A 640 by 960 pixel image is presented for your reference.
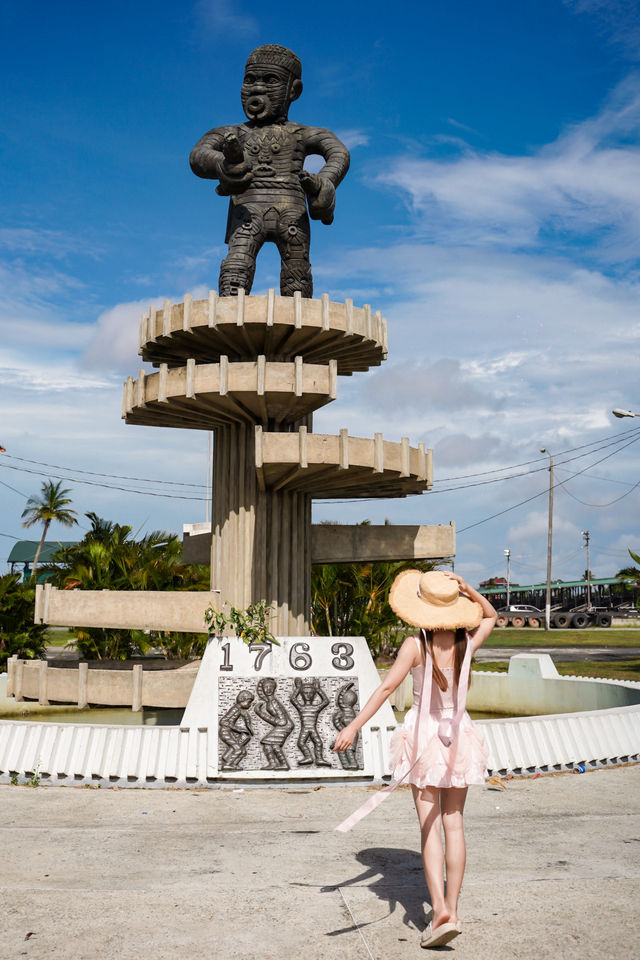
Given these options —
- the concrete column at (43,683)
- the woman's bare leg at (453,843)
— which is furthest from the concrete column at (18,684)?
the woman's bare leg at (453,843)

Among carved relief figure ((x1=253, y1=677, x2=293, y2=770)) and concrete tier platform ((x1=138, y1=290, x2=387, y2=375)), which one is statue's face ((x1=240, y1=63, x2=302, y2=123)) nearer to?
concrete tier platform ((x1=138, y1=290, x2=387, y2=375))

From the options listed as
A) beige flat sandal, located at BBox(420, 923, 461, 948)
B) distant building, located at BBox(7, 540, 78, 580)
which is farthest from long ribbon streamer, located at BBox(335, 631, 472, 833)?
distant building, located at BBox(7, 540, 78, 580)

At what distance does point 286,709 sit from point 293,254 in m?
9.07

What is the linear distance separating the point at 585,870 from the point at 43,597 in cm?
1260

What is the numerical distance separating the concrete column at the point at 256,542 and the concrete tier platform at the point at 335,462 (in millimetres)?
426

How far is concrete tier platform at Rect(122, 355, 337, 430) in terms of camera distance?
14.4 metres

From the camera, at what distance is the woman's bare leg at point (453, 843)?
505 centimetres

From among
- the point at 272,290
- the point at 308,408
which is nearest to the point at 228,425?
the point at 308,408

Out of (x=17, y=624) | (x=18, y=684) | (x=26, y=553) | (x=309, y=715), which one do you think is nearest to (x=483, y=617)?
(x=309, y=715)

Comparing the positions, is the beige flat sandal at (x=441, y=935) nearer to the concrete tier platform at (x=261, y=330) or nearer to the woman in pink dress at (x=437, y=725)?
the woman in pink dress at (x=437, y=725)

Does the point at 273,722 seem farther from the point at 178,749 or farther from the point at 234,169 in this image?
the point at 234,169

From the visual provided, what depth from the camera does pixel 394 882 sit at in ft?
20.7

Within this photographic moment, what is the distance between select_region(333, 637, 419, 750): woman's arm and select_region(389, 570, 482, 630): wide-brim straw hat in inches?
6.6

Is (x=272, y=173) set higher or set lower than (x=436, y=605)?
higher
